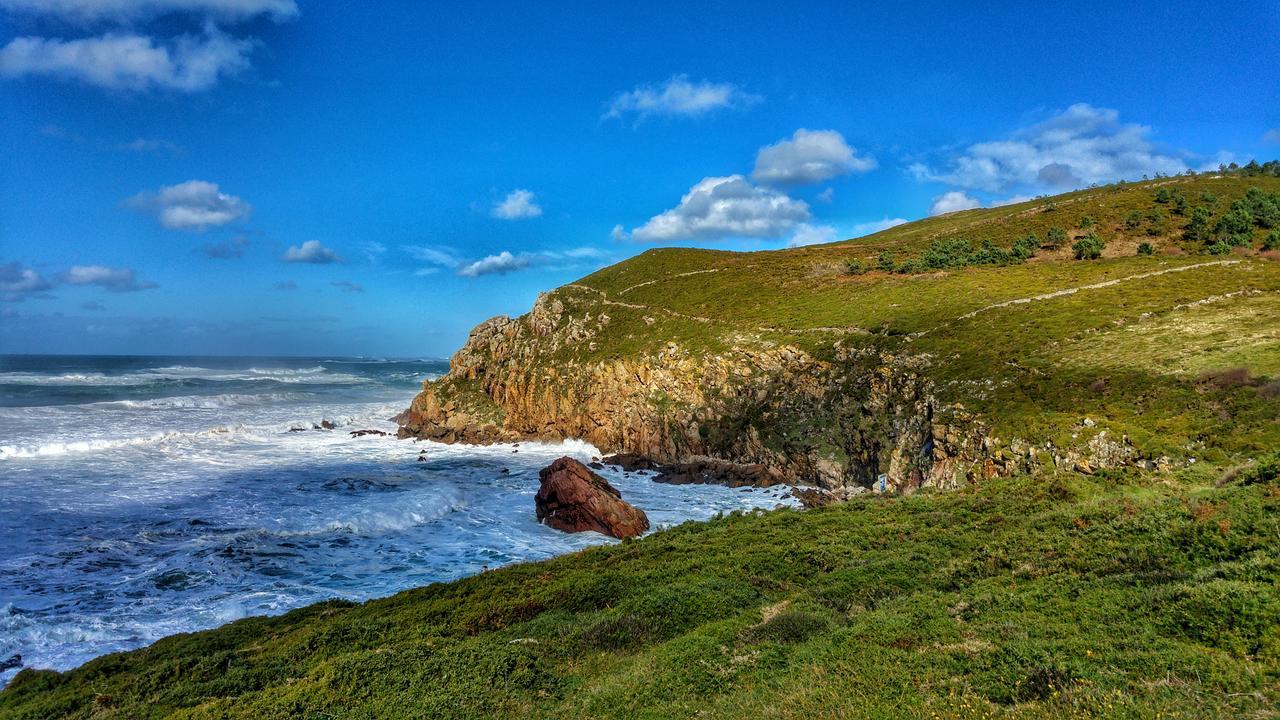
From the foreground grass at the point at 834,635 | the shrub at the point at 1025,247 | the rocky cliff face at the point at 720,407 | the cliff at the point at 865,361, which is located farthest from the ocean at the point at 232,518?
the shrub at the point at 1025,247

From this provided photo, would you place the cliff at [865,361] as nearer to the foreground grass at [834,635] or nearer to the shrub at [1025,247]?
the shrub at [1025,247]

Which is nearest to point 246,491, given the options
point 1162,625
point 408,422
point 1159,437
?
point 408,422

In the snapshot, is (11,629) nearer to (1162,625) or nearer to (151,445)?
(1162,625)

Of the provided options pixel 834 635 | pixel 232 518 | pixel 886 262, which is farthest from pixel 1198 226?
pixel 232 518

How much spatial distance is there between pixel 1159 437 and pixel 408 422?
6587cm

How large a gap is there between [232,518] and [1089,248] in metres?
78.9

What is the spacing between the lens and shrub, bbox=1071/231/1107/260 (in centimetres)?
5938

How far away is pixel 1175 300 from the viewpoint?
122 feet

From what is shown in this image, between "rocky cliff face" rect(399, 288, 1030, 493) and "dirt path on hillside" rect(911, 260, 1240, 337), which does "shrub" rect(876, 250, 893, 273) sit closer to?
"dirt path on hillside" rect(911, 260, 1240, 337)

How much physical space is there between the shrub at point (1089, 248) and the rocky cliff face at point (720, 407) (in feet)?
115

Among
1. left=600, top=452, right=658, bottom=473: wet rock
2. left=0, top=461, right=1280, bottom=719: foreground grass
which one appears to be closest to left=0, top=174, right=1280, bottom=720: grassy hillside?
left=0, top=461, right=1280, bottom=719: foreground grass

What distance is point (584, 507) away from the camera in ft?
102

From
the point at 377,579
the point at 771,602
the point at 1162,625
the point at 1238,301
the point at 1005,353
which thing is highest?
the point at 1238,301

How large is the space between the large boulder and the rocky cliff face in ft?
48.4
